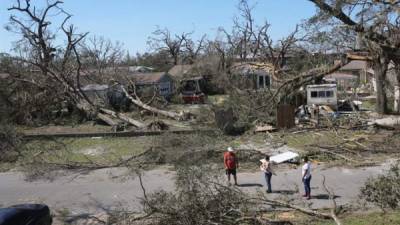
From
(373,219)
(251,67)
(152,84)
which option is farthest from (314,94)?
(373,219)

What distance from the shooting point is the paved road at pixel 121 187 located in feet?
47.8

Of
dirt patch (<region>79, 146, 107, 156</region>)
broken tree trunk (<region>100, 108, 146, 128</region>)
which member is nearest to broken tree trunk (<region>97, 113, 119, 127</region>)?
broken tree trunk (<region>100, 108, 146, 128</region>)

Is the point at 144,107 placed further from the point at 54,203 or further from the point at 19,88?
the point at 54,203

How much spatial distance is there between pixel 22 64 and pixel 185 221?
91.0 ft

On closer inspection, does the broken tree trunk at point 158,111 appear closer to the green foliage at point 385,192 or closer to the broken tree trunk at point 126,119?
the broken tree trunk at point 126,119

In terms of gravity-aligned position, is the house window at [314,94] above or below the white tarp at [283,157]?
above

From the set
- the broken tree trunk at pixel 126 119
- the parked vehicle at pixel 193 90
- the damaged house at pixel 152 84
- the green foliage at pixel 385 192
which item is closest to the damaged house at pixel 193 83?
the parked vehicle at pixel 193 90

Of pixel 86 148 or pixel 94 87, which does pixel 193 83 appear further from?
pixel 86 148

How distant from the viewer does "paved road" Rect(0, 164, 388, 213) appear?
14562 millimetres

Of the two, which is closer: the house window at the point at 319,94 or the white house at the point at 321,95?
the white house at the point at 321,95

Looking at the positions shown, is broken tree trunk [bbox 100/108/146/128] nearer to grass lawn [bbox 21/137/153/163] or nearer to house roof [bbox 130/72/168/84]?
grass lawn [bbox 21/137/153/163]

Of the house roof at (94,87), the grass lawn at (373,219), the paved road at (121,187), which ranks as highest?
the house roof at (94,87)


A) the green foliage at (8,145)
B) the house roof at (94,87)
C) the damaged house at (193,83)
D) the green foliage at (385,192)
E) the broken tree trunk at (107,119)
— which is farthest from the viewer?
the damaged house at (193,83)

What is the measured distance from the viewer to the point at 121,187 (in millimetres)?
16516
